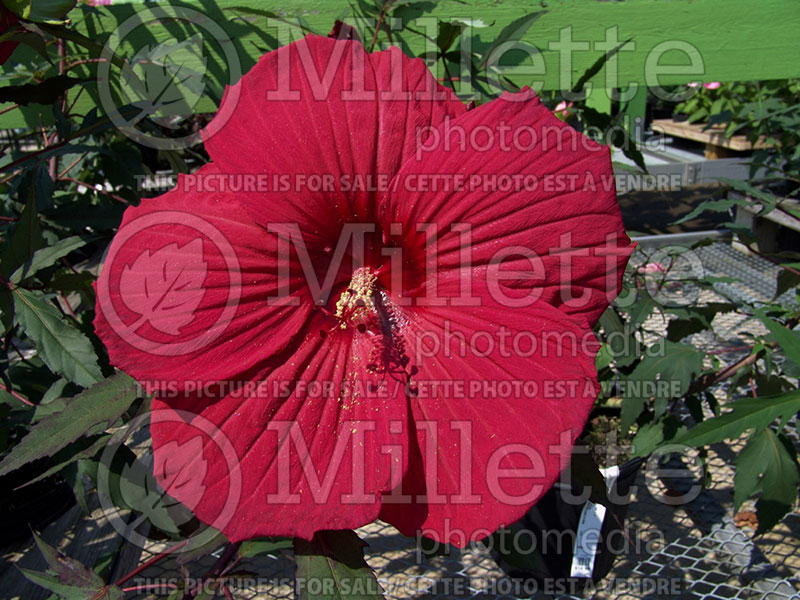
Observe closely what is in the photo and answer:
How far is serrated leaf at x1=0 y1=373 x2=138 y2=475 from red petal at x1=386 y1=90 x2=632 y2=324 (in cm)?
23

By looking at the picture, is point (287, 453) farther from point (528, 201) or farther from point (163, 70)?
point (163, 70)

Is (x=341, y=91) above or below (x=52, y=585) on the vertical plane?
above

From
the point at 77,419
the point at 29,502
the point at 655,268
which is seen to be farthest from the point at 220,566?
the point at 655,268

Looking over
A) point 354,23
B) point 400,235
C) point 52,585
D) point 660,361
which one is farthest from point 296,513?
point 660,361

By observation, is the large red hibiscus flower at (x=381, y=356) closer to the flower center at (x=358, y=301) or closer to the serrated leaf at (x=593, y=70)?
the flower center at (x=358, y=301)

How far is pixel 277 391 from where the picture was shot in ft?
1.18

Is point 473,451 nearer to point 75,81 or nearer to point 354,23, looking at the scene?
point 75,81

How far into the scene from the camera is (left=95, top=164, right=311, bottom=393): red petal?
0.32 m

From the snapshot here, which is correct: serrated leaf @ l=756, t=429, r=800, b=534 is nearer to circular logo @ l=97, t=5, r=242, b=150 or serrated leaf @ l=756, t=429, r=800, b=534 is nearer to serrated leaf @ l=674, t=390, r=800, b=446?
serrated leaf @ l=674, t=390, r=800, b=446

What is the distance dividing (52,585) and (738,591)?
2.89ft

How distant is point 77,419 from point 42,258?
194mm

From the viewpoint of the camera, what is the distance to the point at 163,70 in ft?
2.00

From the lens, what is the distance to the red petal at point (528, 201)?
339 mm
